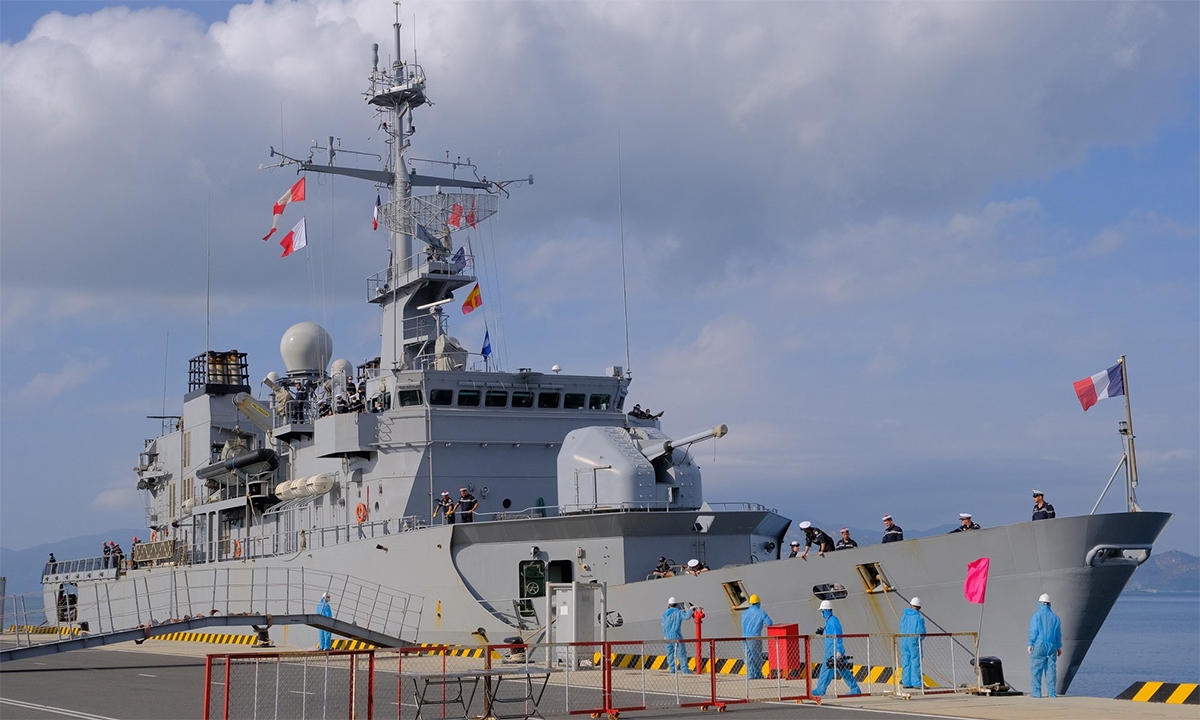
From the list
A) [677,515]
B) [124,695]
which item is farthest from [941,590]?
[124,695]

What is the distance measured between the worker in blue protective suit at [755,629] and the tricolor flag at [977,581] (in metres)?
2.42

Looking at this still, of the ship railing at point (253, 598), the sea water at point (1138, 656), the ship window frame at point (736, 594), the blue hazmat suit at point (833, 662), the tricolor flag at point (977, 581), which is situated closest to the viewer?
the blue hazmat suit at point (833, 662)

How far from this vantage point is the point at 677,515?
62.1 feet

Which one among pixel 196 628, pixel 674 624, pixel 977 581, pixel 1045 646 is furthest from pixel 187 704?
pixel 1045 646

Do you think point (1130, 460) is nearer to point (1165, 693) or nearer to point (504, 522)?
point (1165, 693)

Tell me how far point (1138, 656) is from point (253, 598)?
48.7 metres

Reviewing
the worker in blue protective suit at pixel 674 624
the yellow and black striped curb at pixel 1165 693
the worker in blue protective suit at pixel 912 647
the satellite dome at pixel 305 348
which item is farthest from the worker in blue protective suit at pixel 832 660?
the satellite dome at pixel 305 348

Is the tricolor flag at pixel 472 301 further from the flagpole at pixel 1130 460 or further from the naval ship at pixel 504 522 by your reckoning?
the flagpole at pixel 1130 460

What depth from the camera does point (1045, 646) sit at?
1334 cm

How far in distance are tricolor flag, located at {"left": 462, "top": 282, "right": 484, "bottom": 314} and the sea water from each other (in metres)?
14.4

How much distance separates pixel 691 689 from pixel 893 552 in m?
2.95

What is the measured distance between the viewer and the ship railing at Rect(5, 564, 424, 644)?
20859 millimetres

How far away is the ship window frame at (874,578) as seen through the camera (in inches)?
597

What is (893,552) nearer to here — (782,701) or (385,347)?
(782,701)
